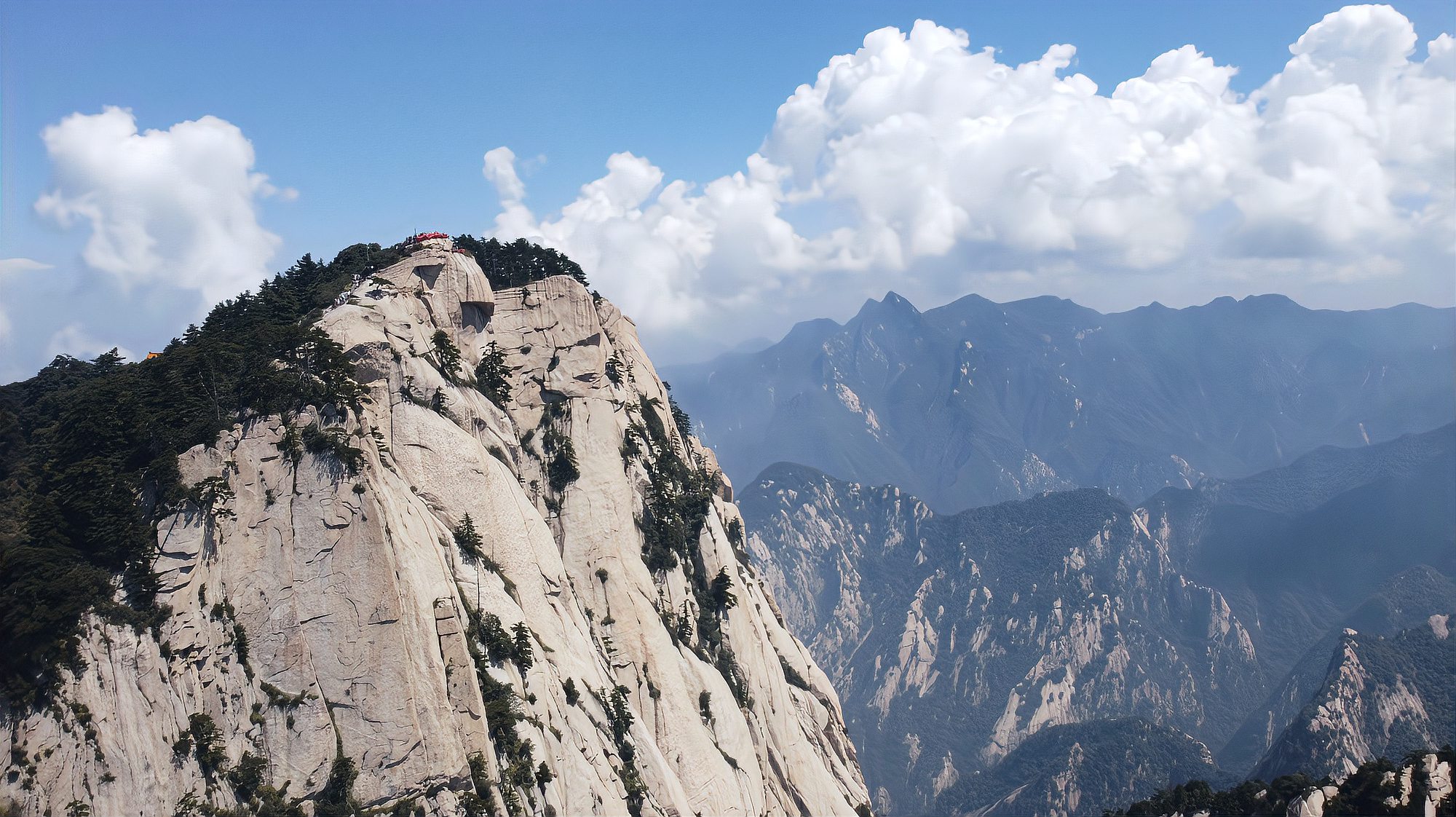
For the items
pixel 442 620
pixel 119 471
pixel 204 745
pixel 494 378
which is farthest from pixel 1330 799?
pixel 119 471

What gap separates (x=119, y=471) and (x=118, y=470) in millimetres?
125

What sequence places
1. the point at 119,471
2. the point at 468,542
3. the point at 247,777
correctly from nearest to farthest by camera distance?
the point at 247,777, the point at 119,471, the point at 468,542

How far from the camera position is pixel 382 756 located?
187ft

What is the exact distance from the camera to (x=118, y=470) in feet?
209

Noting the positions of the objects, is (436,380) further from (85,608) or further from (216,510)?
(85,608)

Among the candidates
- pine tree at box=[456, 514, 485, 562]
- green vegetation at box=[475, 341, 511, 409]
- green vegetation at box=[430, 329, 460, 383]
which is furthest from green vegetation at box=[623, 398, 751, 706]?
pine tree at box=[456, 514, 485, 562]

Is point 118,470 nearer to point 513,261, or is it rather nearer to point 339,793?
point 339,793

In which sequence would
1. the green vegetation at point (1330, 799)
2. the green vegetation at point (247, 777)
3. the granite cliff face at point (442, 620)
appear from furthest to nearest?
the green vegetation at point (1330, 799) < the granite cliff face at point (442, 620) < the green vegetation at point (247, 777)

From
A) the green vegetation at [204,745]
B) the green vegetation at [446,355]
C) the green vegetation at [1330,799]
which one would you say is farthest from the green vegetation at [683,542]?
the green vegetation at [1330,799]

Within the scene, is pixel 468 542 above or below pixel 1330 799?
above

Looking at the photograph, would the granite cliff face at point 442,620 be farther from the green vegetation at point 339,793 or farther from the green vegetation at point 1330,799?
the green vegetation at point 1330,799

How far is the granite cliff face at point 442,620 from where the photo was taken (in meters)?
Result: 56.2

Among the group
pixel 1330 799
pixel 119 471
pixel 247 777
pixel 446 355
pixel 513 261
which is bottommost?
pixel 1330 799

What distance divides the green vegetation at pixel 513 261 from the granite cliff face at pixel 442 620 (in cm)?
882
